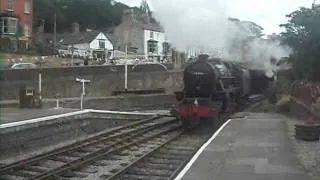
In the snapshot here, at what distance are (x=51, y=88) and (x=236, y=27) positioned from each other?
52.9 feet

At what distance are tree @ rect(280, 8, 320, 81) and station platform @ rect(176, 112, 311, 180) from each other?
9.32 m

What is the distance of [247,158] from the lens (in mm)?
12633

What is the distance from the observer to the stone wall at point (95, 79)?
3744cm

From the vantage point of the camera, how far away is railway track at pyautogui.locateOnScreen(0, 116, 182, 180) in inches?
459

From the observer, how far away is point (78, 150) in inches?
598

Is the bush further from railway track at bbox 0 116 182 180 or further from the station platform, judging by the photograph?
the station platform

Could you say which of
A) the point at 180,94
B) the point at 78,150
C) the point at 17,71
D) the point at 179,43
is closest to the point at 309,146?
the point at 78,150

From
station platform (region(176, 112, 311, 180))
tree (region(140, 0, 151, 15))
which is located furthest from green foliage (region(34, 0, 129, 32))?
station platform (region(176, 112, 311, 180))

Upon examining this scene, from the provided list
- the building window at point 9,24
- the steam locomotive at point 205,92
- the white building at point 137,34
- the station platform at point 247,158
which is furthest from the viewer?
the white building at point 137,34

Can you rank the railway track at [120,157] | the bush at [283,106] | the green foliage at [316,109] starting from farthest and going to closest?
the bush at [283,106], the green foliage at [316,109], the railway track at [120,157]

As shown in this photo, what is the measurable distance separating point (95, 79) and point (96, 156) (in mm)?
24981

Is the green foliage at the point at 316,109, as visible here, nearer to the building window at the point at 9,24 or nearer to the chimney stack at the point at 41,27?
the building window at the point at 9,24

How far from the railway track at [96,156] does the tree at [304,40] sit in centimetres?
896

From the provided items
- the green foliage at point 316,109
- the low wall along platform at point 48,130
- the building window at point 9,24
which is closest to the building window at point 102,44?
the building window at point 9,24
